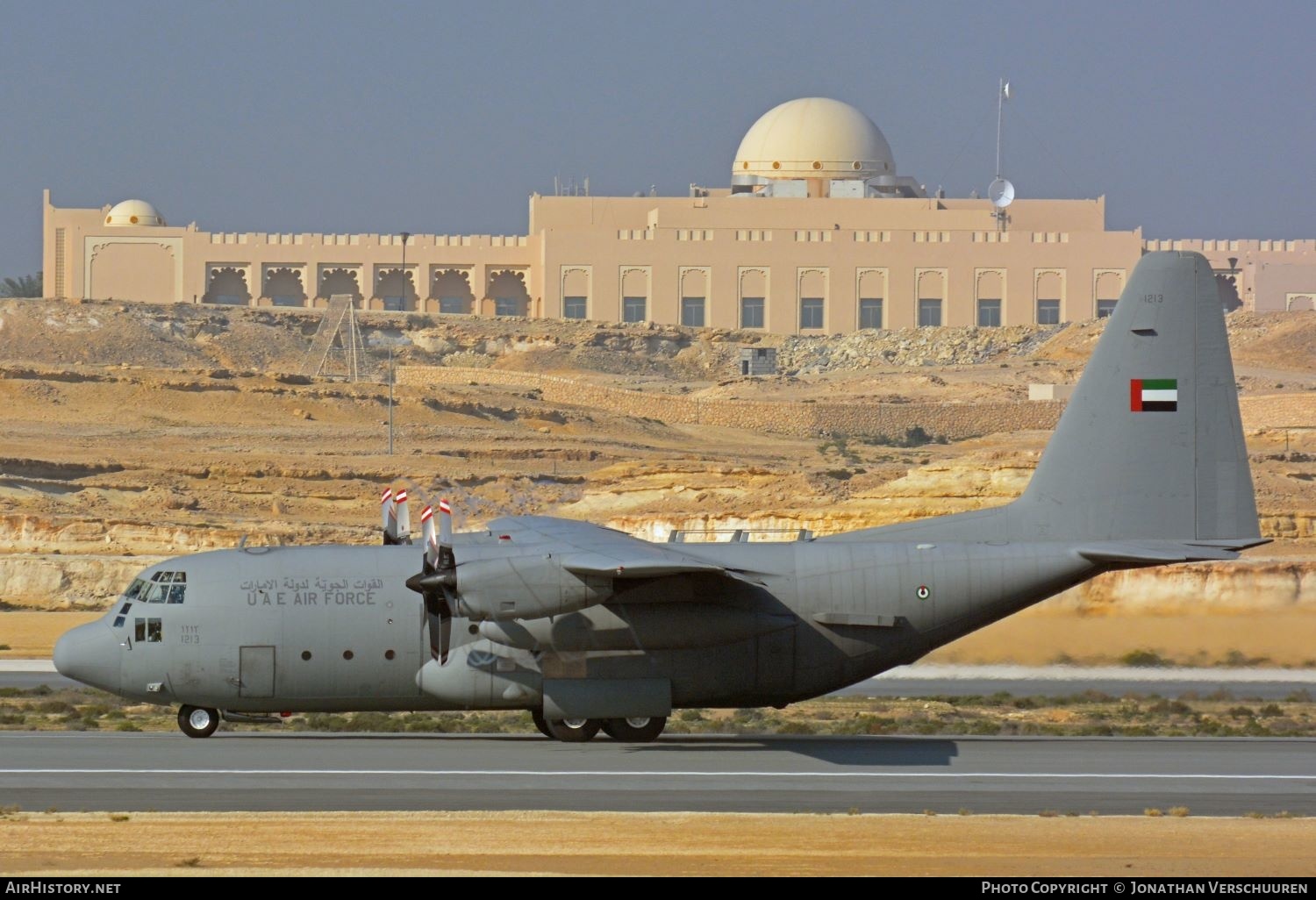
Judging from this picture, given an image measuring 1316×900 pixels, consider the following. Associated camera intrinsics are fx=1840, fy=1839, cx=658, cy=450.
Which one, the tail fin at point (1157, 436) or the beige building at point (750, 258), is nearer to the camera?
the tail fin at point (1157, 436)

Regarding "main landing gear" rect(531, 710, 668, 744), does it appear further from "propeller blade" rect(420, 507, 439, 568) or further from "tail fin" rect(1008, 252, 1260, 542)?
"tail fin" rect(1008, 252, 1260, 542)

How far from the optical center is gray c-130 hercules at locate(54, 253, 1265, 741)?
27859 millimetres

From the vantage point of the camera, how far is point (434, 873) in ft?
60.4

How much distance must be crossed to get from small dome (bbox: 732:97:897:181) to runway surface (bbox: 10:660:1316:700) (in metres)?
116

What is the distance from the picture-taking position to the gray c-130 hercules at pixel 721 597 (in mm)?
27859

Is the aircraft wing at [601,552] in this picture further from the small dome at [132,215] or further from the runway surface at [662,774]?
the small dome at [132,215]

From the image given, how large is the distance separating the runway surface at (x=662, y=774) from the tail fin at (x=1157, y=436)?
366cm

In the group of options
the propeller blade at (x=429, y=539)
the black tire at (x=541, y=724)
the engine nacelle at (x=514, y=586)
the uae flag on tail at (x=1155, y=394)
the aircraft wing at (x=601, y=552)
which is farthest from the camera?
the black tire at (x=541, y=724)

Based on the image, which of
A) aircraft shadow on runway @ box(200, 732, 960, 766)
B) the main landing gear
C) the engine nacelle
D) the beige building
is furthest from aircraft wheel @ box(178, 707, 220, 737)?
the beige building

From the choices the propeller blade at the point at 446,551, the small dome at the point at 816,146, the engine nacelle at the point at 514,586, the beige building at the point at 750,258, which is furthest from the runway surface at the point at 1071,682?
the small dome at the point at 816,146

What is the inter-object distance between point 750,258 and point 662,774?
11951cm

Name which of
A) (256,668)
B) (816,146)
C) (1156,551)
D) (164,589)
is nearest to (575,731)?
(256,668)

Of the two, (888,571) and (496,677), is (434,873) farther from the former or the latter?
(888,571)

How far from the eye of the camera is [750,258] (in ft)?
472
